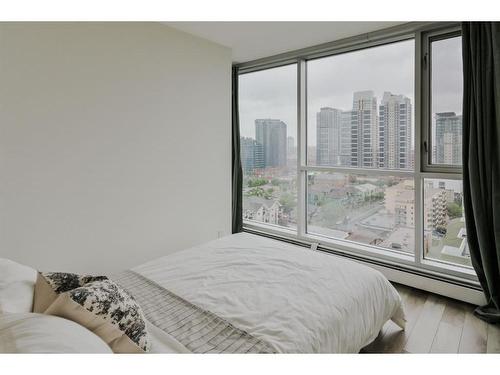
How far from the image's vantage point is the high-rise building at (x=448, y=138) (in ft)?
8.49

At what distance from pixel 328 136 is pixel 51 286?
3.03 metres

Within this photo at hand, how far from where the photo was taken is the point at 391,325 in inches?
86.0

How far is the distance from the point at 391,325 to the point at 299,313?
114cm

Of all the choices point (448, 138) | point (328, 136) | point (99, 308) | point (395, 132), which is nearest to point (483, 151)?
point (448, 138)

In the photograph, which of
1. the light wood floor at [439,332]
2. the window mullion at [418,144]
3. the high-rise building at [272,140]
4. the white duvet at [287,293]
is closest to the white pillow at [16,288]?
the white duvet at [287,293]

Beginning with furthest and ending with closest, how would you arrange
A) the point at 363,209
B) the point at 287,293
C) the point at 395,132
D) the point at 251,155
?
the point at 251,155 → the point at 363,209 → the point at 395,132 → the point at 287,293

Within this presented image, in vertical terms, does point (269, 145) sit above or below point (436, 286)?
above

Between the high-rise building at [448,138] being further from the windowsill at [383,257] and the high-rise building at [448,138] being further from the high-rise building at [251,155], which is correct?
the high-rise building at [251,155]

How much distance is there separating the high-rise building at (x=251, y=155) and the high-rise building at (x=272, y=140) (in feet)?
0.21

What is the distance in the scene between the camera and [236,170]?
4160 millimetres

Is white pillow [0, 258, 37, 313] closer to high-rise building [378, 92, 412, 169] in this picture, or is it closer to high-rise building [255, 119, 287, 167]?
high-rise building [378, 92, 412, 169]

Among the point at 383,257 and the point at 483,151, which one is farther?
the point at 383,257

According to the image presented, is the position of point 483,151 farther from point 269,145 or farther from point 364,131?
point 269,145
